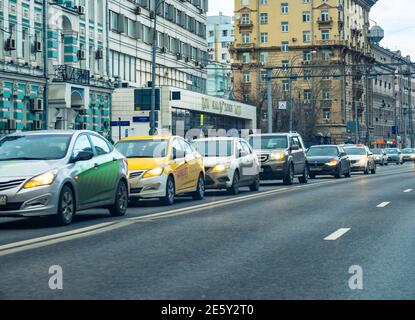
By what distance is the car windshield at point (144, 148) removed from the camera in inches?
821

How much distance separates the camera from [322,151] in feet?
128

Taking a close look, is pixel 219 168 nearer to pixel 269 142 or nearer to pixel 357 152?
pixel 269 142

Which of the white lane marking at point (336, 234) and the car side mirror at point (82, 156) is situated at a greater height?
the car side mirror at point (82, 156)

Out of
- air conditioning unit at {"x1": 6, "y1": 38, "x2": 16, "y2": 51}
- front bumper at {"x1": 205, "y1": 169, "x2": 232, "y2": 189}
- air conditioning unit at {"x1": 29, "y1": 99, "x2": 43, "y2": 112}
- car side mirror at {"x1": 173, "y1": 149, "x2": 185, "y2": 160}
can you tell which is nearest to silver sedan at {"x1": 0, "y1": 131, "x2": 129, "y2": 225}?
car side mirror at {"x1": 173, "y1": 149, "x2": 185, "y2": 160}

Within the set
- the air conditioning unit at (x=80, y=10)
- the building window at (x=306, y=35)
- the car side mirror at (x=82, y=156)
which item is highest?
the building window at (x=306, y=35)

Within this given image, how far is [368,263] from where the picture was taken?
31.3ft

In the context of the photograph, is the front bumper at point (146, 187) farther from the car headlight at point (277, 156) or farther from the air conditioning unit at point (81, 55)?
the air conditioning unit at point (81, 55)

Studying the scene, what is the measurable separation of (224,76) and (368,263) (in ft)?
409

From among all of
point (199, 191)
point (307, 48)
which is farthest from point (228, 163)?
point (307, 48)

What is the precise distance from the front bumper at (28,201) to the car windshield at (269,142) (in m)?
17.3

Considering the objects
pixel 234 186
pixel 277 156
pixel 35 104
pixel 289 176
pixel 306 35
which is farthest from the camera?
pixel 306 35

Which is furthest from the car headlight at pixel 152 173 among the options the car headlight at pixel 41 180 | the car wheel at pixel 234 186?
the car headlight at pixel 41 180

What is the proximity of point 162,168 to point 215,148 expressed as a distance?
17.1ft
